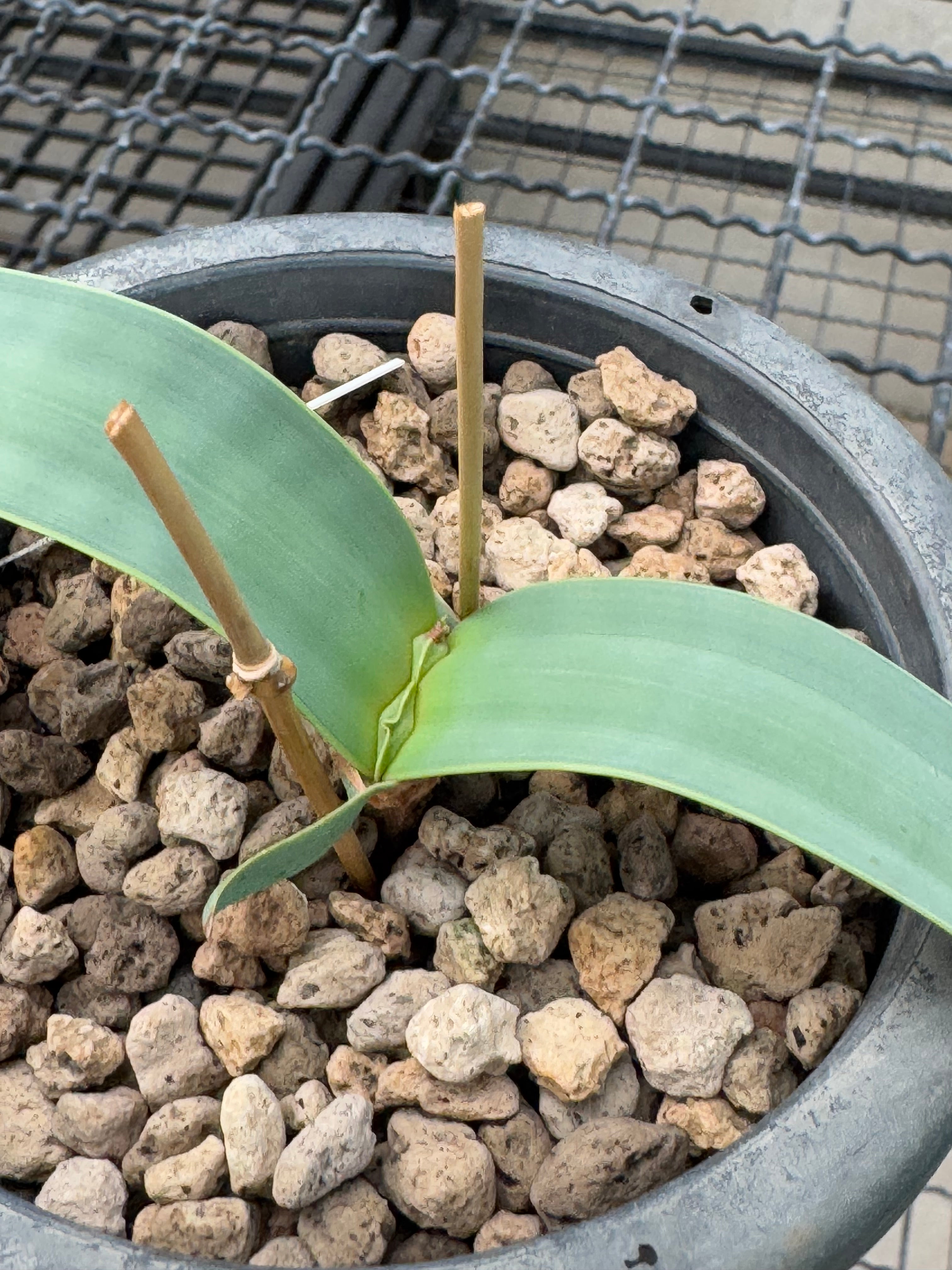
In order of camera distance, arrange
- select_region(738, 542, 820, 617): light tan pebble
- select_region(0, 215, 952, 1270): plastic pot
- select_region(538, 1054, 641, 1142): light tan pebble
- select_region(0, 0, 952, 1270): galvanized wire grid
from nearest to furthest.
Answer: select_region(0, 215, 952, 1270): plastic pot, select_region(538, 1054, 641, 1142): light tan pebble, select_region(738, 542, 820, 617): light tan pebble, select_region(0, 0, 952, 1270): galvanized wire grid

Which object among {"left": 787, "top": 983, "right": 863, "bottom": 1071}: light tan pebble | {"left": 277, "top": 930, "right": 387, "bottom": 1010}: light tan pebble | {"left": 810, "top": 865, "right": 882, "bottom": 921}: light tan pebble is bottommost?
{"left": 277, "top": 930, "right": 387, "bottom": 1010}: light tan pebble

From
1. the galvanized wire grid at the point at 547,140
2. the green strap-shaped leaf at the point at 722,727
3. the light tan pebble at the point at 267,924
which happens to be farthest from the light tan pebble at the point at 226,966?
the galvanized wire grid at the point at 547,140

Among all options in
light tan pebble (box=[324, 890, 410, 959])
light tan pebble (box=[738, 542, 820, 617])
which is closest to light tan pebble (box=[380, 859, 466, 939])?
light tan pebble (box=[324, 890, 410, 959])

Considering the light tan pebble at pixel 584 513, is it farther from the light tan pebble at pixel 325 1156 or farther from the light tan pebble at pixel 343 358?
the light tan pebble at pixel 325 1156

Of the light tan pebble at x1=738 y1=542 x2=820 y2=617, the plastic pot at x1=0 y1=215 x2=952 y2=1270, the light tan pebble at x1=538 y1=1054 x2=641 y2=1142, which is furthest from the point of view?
the light tan pebble at x1=738 y1=542 x2=820 y2=617

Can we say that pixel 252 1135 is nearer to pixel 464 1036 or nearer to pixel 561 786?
pixel 464 1036

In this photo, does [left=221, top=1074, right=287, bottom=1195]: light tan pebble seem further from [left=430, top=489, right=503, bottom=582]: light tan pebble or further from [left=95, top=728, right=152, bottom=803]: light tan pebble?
[left=430, top=489, right=503, bottom=582]: light tan pebble

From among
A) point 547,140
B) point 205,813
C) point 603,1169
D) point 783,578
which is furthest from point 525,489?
point 547,140
